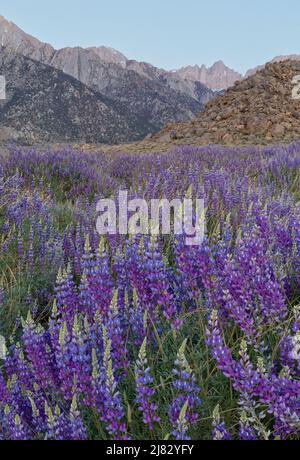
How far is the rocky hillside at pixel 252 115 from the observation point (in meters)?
15.3

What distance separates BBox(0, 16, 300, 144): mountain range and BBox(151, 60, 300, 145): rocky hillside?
24197mm

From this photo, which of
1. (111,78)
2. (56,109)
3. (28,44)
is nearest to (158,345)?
(56,109)

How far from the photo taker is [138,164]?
23.4ft

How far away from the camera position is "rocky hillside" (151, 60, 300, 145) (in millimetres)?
15297

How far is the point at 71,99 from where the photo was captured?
88062 mm

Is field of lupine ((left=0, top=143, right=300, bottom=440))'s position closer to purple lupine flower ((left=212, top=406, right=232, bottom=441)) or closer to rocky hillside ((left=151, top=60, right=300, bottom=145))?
purple lupine flower ((left=212, top=406, right=232, bottom=441))

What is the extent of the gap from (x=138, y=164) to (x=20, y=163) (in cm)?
174

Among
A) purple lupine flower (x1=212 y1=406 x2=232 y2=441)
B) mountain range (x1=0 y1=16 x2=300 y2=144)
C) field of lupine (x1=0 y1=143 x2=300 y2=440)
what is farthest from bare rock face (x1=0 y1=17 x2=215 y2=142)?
purple lupine flower (x1=212 y1=406 x2=232 y2=441)

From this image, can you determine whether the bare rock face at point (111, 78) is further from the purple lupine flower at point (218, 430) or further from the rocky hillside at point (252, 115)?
the purple lupine flower at point (218, 430)

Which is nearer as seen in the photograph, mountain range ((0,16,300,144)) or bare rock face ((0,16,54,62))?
mountain range ((0,16,300,144))

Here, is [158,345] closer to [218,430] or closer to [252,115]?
[218,430]

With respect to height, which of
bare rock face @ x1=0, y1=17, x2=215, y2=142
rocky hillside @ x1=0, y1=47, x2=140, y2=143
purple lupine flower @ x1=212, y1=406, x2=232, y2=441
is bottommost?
purple lupine flower @ x1=212, y1=406, x2=232, y2=441

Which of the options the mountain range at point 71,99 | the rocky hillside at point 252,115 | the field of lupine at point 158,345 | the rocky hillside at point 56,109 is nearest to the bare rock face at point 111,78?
the mountain range at point 71,99

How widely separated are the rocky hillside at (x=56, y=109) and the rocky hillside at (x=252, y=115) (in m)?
61.0
